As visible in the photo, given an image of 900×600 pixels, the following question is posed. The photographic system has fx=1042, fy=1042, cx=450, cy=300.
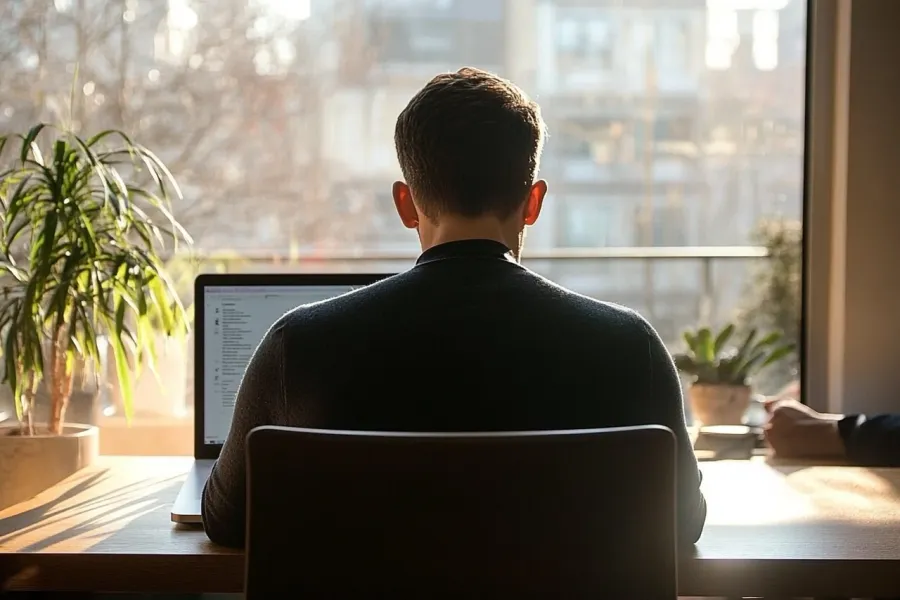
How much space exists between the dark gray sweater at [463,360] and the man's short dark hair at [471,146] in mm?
67

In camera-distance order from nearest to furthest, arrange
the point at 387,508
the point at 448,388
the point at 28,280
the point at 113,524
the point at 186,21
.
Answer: the point at 387,508 → the point at 448,388 → the point at 113,524 → the point at 28,280 → the point at 186,21

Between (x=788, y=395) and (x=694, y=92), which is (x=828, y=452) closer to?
(x=788, y=395)

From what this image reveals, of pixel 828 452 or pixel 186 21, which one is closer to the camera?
pixel 828 452

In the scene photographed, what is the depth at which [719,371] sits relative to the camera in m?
2.31

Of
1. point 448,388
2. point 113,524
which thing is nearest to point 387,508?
point 448,388

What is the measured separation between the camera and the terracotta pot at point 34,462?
183 cm

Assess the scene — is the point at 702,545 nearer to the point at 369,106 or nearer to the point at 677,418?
the point at 677,418

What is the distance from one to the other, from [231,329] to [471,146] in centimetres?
82

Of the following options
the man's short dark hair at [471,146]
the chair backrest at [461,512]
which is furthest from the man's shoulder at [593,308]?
the chair backrest at [461,512]

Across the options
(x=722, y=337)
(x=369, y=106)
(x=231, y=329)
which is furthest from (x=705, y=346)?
(x=231, y=329)

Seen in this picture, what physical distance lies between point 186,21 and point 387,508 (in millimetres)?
1807

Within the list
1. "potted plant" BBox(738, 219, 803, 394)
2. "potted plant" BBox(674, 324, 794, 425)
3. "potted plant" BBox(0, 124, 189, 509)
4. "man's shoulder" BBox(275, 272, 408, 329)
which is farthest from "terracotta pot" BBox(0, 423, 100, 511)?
"potted plant" BBox(738, 219, 803, 394)

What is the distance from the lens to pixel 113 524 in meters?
1.51

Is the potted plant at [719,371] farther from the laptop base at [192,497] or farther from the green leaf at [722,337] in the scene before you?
the laptop base at [192,497]
